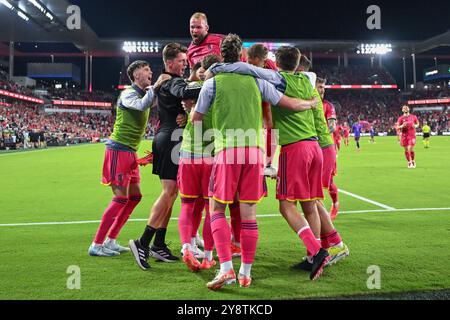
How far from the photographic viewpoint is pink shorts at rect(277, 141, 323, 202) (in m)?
4.10

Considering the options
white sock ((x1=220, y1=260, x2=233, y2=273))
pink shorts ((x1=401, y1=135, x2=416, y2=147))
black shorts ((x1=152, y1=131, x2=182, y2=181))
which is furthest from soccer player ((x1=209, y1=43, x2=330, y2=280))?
pink shorts ((x1=401, y1=135, x2=416, y2=147))

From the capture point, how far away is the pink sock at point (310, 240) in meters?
4.00

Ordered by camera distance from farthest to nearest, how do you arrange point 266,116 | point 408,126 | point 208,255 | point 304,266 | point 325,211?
point 408,126
point 325,211
point 208,255
point 304,266
point 266,116

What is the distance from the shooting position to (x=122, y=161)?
4.95m

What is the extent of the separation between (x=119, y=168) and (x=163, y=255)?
1168 millimetres

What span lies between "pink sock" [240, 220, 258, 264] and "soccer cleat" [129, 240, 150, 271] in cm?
115

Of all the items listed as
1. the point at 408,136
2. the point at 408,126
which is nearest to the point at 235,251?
the point at 408,136

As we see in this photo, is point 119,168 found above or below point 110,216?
above

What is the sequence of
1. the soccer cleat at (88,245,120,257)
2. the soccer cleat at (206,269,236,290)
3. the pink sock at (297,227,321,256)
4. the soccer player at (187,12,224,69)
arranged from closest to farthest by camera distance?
the soccer cleat at (206,269,236,290), the pink sock at (297,227,321,256), the soccer cleat at (88,245,120,257), the soccer player at (187,12,224,69)

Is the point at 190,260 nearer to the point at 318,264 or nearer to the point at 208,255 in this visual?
the point at 208,255

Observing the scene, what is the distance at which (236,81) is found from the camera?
12.0 feet

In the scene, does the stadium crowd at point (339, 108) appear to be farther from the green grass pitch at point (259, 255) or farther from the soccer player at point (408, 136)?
the green grass pitch at point (259, 255)

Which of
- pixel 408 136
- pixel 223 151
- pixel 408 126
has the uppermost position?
pixel 408 126

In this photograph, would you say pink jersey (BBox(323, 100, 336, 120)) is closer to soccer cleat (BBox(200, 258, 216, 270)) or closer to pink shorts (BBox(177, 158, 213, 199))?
pink shorts (BBox(177, 158, 213, 199))
